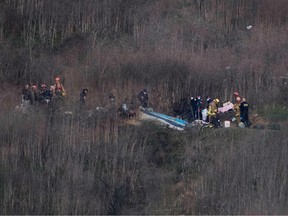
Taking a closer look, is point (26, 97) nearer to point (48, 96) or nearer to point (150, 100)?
point (48, 96)

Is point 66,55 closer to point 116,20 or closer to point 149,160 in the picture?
point 116,20

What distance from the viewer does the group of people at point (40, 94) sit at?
40.1 meters

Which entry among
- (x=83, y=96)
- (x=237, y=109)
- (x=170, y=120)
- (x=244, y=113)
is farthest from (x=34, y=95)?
(x=244, y=113)

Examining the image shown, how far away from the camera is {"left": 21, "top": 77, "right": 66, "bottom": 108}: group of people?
40.1 m

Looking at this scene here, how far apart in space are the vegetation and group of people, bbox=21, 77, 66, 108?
368 millimetres

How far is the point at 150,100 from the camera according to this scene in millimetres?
42312

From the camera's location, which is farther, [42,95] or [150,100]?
[150,100]

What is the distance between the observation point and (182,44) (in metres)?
46.9

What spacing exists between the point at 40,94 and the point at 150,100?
3556 millimetres

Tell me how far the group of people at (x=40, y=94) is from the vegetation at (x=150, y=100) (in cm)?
37

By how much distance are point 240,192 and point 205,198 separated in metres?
0.97

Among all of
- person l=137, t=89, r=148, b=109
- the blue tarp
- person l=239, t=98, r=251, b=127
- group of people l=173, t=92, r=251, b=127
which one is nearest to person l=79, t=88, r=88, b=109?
person l=137, t=89, r=148, b=109

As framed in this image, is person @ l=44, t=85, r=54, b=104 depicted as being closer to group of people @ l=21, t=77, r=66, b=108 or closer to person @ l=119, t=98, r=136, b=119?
group of people @ l=21, t=77, r=66, b=108

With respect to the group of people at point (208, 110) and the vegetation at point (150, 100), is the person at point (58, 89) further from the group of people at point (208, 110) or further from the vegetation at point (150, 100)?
the group of people at point (208, 110)
